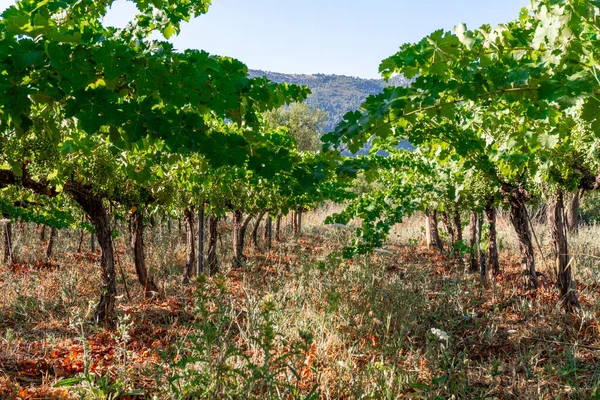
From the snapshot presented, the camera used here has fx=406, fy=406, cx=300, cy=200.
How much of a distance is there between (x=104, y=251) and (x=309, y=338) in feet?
12.9

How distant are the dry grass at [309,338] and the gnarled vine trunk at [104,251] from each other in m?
0.25

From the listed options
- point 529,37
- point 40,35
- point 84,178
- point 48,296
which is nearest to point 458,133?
point 529,37

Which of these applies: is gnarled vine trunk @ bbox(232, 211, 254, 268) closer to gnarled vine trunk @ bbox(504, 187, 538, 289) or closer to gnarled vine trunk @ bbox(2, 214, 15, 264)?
gnarled vine trunk @ bbox(2, 214, 15, 264)

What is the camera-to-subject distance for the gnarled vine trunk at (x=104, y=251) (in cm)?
539

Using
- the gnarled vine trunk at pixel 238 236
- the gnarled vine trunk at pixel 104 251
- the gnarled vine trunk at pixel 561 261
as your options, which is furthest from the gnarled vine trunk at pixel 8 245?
the gnarled vine trunk at pixel 561 261

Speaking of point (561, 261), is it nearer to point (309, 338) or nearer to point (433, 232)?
point (309, 338)

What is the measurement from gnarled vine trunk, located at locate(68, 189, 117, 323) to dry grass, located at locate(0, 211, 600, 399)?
25 centimetres

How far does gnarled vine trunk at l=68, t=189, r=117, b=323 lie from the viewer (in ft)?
17.7

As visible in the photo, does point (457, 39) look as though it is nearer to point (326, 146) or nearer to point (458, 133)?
point (326, 146)

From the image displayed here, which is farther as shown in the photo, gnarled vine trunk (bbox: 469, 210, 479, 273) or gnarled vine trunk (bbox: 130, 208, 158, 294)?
gnarled vine trunk (bbox: 469, 210, 479, 273)

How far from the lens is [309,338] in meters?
2.71

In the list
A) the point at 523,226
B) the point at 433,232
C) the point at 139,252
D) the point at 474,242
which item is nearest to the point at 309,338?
the point at 139,252

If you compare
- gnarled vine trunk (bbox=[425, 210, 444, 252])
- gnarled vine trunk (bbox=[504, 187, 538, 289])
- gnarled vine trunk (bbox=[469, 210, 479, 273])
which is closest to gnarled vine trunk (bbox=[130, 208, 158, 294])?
gnarled vine trunk (bbox=[504, 187, 538, 289])

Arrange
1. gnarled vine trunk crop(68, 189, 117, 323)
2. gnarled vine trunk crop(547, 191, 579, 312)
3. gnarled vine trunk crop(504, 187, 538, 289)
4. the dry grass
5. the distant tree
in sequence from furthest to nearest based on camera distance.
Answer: the distant tree < gnarled vine trunk crop(504, 187, 538, 289) < gnarled vine trunk crop(547, 191, 579, 312) < gnarled vine trunk crop(68, 189, 117, 323) < the dry grass
